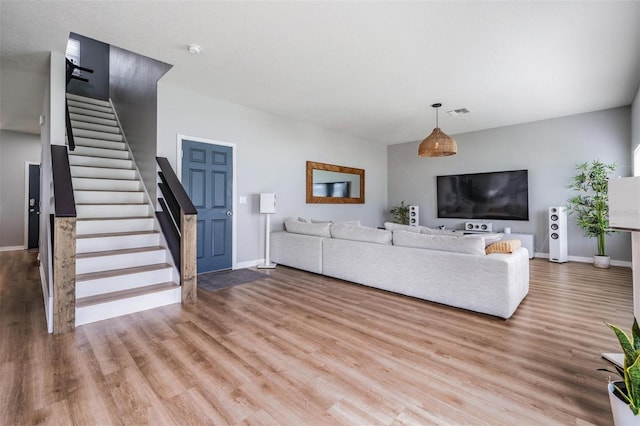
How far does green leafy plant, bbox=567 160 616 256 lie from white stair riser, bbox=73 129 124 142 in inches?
320

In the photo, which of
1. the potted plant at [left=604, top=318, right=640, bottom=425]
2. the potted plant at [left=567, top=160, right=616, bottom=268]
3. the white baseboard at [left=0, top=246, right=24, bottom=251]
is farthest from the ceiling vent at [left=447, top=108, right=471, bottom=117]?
the white baseboard at [left=0, top=246, right=24, bottom=251]

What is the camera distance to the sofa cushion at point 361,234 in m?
3.69

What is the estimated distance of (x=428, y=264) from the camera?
10.6ft

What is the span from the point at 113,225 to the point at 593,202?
7.45m

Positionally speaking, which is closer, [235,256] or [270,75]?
[270,75]

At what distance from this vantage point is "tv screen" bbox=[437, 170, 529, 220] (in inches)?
237

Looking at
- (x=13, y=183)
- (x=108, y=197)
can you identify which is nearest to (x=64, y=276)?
(x=108, y=197)

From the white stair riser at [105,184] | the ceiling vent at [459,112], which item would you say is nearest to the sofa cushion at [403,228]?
the ceiling vent at [459,112]

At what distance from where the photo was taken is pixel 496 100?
15.2 ft

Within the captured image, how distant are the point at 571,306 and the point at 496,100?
3.13 m

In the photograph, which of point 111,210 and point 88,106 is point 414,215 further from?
point 88,106

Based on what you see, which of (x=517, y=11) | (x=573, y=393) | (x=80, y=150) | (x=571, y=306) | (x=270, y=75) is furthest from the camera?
(x=80, y=150)

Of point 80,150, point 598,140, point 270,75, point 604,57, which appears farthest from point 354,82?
point 598,140

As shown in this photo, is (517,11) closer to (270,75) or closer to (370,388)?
(270,75)
